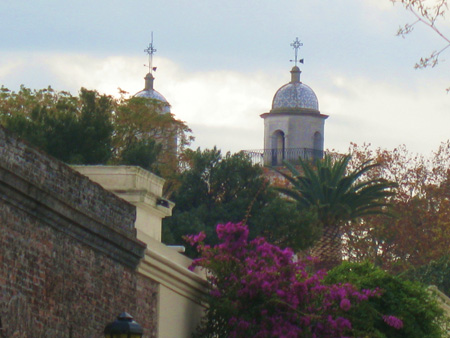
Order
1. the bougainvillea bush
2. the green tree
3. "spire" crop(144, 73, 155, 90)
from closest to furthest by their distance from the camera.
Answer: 1. the bougainvillea bush
2. the green tree
3. "spire" crop(144, 73, 155, 90)

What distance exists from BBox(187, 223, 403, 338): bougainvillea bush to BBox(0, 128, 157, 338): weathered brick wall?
6.16ft

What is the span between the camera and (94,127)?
136ft

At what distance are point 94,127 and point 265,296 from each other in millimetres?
22604

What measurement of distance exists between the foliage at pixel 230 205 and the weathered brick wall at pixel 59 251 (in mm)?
21307

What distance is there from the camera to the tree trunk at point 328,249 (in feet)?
140

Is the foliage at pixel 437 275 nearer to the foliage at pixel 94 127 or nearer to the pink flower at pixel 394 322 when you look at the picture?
the foliage at pixel 94 127

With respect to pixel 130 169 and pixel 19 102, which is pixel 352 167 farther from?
pixel 130 169

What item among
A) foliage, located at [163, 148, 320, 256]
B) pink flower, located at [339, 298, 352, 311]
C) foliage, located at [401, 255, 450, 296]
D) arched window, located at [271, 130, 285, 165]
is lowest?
pink flower, located at [339, 298, 352, 311]

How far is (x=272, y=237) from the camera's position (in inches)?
1635

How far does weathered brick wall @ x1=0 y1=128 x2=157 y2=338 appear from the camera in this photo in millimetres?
14648

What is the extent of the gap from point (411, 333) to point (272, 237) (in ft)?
64.5

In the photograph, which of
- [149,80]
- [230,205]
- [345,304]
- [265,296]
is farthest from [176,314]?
[149,80]

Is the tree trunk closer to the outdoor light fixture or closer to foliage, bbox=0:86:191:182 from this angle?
foliage, bbox=0:86:191:182

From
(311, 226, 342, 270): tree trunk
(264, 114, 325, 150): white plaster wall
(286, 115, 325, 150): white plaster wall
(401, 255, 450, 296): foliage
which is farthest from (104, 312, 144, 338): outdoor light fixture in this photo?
(286, 115, 325, 150): white plaster wall
